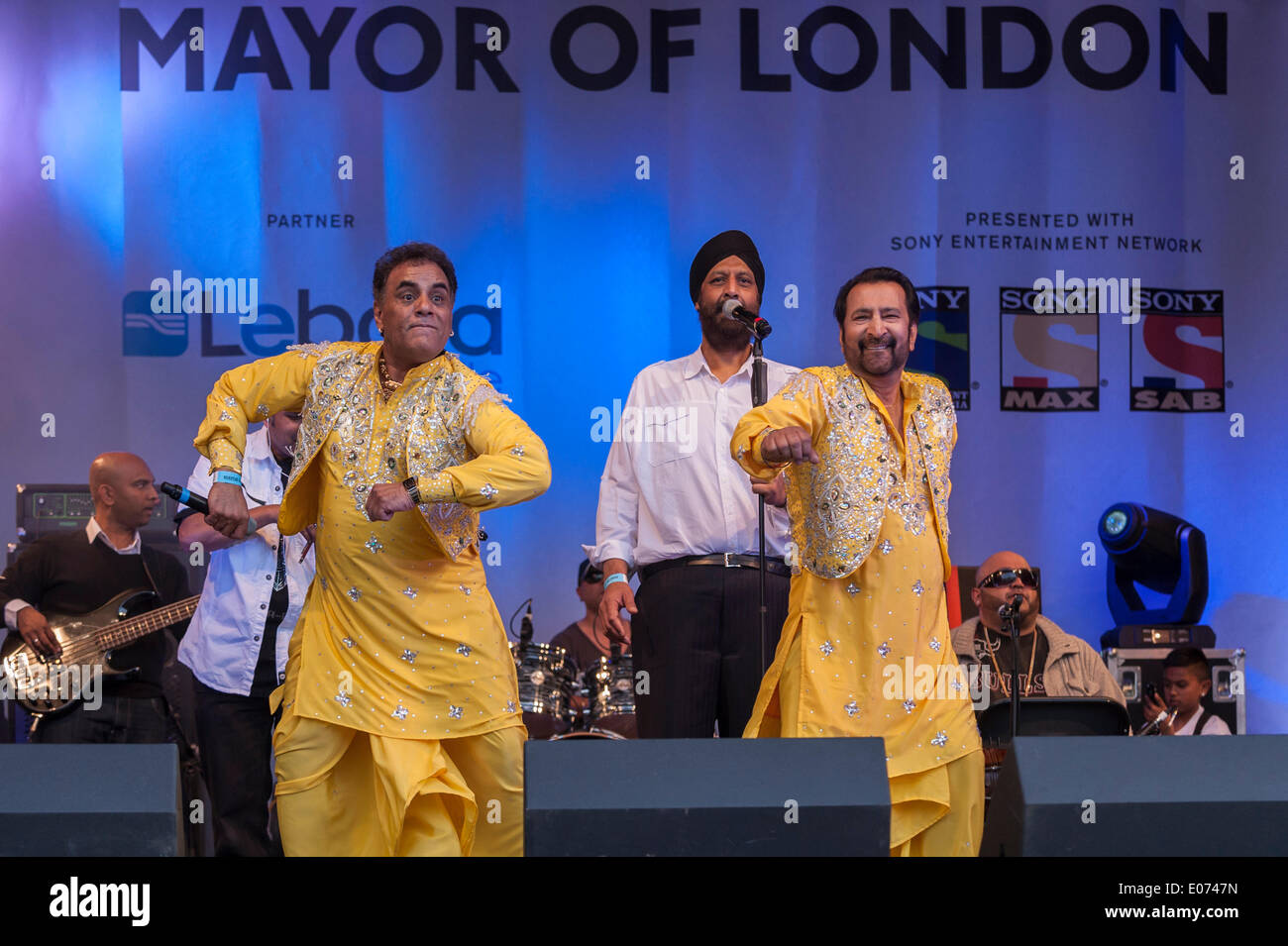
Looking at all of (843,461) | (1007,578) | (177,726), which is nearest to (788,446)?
(843,461)

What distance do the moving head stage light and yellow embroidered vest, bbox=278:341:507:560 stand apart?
391 centimetres

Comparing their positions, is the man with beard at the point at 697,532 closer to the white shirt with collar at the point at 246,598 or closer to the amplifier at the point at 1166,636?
the white shirt with collar at the point at 246,598

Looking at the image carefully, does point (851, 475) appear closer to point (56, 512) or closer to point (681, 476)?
point (681, 476)

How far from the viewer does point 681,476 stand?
4.22 meters

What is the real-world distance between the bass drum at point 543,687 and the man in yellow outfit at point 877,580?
254cm

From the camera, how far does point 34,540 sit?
610 cm

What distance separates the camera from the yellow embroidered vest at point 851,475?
3.48 meters

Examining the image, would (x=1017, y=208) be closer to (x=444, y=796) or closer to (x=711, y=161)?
(x=711, y=161)

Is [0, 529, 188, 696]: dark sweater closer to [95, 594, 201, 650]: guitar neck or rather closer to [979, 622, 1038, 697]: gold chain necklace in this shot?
[95, 594, 201, 650]: guitar neck

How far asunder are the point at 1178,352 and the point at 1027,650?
176 cm

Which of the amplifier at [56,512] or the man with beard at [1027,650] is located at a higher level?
the amplifier at [56,512]

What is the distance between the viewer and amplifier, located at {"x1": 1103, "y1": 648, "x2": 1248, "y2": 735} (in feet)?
20.4
